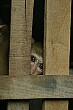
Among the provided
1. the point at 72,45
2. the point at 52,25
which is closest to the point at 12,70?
the point at 52,25

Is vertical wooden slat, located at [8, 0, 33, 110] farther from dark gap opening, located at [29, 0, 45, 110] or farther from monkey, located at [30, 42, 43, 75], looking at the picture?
dark gap opening, located at [29, 0, 45, 110]

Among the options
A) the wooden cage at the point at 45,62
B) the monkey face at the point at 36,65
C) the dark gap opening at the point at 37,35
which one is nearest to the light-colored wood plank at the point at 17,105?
the wooden cage at the point at 45,62

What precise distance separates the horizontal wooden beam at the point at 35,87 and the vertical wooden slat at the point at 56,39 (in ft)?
0.17

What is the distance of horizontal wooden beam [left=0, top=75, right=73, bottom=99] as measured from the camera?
2025mm

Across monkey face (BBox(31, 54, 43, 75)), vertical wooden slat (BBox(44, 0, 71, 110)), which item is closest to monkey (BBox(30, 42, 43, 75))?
monkey face (BBox(31, 54, 43, 75))

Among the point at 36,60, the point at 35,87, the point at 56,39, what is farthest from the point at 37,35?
the point at 35,87

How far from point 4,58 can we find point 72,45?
1.02 meters

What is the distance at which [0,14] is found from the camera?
136 inches

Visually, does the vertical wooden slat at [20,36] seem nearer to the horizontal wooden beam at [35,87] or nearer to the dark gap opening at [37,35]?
the horizontal wooden beam at [35,87]

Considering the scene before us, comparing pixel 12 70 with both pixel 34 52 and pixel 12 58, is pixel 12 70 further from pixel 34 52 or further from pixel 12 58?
pixel 34 52

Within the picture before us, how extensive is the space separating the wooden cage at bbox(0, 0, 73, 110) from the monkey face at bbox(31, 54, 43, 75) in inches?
9.3

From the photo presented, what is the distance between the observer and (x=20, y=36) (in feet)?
6.74

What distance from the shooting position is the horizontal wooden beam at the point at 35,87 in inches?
79.7

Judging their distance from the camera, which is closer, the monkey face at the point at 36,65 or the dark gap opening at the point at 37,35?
the monkey face at the point at 36,65
